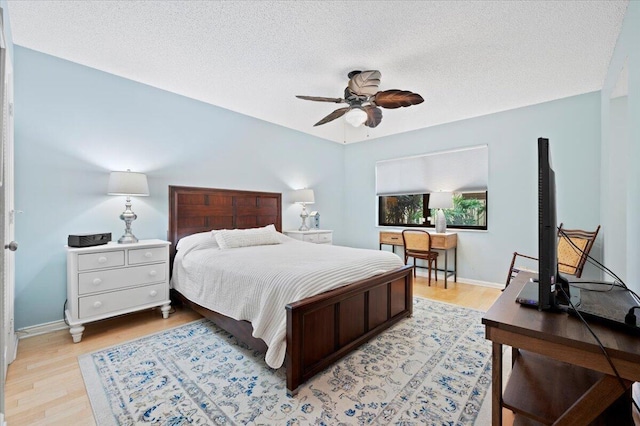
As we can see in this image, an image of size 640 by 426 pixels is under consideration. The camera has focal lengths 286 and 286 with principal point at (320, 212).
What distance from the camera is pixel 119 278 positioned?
102 inches

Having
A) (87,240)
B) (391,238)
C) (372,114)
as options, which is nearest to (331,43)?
(372,114)

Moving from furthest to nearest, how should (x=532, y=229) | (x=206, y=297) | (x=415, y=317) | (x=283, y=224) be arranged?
(x=283, y=224) < (x=532, y=229) < (x=415, y=317) < (x=206, y=297)

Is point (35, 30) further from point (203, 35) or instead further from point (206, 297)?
point (206, 297)

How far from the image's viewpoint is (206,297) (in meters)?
2.47

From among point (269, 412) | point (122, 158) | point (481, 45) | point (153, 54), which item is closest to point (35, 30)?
point (153, 54)

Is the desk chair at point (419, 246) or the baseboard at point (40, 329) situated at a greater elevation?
the desk chair at point (419, 246)

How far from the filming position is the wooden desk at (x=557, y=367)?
0.82 meters

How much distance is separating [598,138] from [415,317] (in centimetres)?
295

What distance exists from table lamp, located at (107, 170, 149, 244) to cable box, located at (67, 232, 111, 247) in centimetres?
18

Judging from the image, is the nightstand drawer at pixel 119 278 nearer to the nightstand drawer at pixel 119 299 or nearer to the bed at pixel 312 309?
the nightstand drawer at pixel 119 299

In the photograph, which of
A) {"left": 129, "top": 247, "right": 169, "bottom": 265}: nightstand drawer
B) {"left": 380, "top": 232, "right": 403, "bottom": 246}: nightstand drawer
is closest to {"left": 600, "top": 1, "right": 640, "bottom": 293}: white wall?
{"left": 380, "top": 232, "right": 403, "bottom": 246}: nightstand drawer

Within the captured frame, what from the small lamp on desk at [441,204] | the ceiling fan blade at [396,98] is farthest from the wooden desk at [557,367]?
the small lamp on desk at [441,204]

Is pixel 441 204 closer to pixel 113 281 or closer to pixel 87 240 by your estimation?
pixel 113 281

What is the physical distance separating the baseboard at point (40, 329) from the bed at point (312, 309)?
1.00 metres
